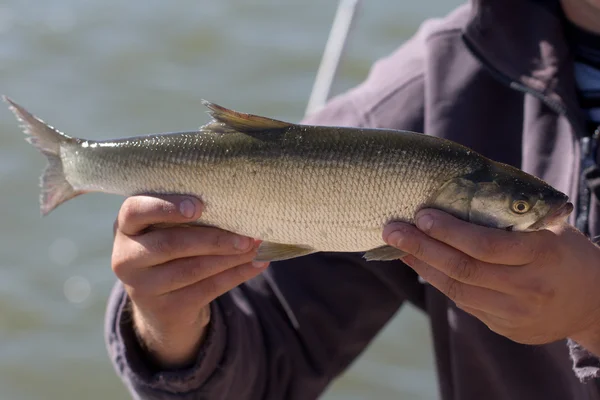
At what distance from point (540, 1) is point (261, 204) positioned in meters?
1.01

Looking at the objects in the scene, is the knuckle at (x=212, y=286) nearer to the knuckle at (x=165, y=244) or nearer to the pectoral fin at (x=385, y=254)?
the knuckle at (x=165, y=244)

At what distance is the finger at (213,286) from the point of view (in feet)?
6.10

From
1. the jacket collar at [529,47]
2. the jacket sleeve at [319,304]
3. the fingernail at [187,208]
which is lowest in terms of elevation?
the jacket sleeve at [319,304]

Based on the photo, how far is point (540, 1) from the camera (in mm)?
2283

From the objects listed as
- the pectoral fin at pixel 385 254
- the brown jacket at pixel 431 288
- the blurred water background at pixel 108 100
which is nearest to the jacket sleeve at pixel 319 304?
the brown jacket at pixel 431 288

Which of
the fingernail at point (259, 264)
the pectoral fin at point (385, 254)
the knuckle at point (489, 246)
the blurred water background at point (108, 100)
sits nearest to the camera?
the knuckle at point (489, 246)

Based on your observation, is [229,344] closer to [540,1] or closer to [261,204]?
[261,204]

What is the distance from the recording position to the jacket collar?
2.13m

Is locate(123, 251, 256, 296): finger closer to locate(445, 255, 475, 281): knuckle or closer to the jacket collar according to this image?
locate(445, 255, 475, 281): knuckle

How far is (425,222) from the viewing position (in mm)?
1642

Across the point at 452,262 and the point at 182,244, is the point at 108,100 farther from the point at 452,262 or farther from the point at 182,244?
the point at 452,262

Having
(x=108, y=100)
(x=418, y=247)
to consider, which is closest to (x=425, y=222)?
(x=418, y=247)

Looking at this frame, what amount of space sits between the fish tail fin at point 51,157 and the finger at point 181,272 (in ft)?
0.88

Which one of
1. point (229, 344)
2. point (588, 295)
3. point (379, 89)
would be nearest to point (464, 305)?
point (588, 295)
